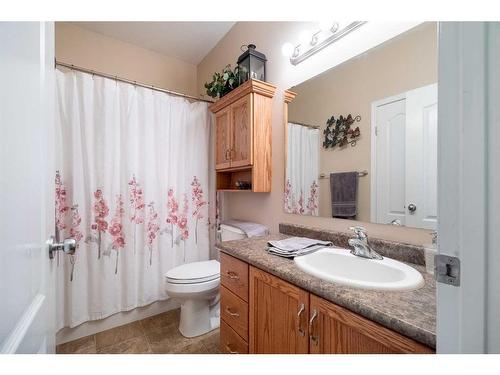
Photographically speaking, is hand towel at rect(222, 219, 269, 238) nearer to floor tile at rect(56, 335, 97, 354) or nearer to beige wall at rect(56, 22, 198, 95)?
floor tile at rect(56, 335, 97, 354)

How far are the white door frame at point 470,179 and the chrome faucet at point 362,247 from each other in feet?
2.08

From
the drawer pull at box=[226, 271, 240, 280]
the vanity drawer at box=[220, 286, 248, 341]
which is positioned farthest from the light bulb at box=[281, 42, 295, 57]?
the vanity drawer at box=[220, 286, 248, 341]

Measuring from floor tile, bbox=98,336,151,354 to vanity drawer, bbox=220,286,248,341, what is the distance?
0.74 m

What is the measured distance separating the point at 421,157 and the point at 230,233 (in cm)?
138

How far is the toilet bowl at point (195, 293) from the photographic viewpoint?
155 centimetres

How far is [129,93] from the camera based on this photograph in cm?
181

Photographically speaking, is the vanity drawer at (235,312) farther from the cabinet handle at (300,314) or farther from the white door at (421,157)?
the white door at (421,157)

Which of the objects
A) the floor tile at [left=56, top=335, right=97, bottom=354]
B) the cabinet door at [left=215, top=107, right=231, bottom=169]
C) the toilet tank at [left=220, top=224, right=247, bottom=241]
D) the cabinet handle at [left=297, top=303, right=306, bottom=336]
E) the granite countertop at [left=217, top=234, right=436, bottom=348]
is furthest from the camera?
the cabinet door at [left=215, top=107, right=231, bottom=169]

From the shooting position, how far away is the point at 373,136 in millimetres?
1120

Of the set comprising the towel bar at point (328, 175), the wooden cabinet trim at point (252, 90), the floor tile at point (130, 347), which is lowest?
the floor tile at point (130, 347)

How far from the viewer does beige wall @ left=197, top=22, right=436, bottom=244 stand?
1.11 m

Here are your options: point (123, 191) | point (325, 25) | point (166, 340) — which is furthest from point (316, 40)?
point (166, 340)

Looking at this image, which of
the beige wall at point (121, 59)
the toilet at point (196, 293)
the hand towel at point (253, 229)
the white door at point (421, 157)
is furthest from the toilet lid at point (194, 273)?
the beige wall at point (121, 59)

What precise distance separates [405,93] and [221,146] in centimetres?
136
